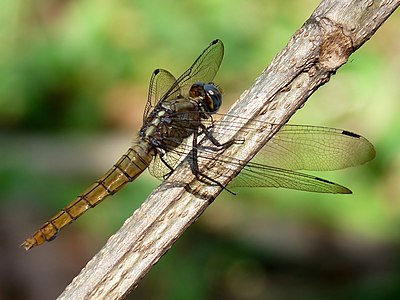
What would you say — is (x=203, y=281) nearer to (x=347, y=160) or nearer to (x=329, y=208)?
(x=329, y=208)

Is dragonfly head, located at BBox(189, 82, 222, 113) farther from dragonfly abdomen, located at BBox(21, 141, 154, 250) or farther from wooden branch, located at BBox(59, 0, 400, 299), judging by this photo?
wooden branch, located at BBox(59, 0, 400, 299)

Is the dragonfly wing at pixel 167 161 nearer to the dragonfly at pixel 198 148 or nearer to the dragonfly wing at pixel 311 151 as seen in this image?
the dragonfly at pixel 198 148

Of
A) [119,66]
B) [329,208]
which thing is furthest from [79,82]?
[329,208]

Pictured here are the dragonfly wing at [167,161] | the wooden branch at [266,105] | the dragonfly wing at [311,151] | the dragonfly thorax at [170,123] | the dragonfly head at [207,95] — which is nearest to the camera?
the wooden branch at [266,105]

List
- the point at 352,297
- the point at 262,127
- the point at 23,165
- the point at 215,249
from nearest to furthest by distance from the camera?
the point at 262,127
the point at 352,297
the point at 215,249
the point at 23,165

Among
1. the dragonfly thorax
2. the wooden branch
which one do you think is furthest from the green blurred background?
the wooden branch

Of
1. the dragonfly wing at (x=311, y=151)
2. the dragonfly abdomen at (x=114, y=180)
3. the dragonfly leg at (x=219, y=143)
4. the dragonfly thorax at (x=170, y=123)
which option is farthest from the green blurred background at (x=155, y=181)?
the dragonfly leg at (x=219, y=143)
